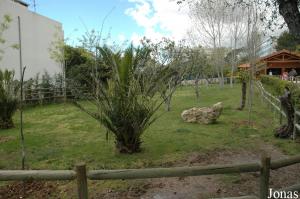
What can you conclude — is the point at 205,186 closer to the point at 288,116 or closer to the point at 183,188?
the point at 183,188

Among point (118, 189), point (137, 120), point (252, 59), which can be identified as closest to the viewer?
point (118, 189)

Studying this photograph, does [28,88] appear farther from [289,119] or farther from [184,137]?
[289,119]

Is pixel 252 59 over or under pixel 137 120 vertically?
over

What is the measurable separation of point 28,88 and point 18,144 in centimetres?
1196

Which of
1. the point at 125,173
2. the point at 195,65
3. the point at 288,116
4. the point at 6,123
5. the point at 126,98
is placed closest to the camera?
the point at 125,173

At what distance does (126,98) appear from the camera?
715 cm

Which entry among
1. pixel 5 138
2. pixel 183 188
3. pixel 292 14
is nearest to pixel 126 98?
pixel 183 188

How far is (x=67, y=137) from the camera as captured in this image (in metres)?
9.87

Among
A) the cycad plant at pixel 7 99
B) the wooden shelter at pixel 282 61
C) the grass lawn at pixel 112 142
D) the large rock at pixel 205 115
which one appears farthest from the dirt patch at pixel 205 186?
the wooden shelter at pixel 282 61

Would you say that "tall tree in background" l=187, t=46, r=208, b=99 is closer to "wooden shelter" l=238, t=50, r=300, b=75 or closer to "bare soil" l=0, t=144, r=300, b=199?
"bare soil" l=0, t=144, r=300, b=199

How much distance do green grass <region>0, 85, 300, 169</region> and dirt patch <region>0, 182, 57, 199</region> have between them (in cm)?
92

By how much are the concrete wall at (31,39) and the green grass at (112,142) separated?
26.9ft

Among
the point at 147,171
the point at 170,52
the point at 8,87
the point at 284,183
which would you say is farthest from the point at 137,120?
the point at 170,52
